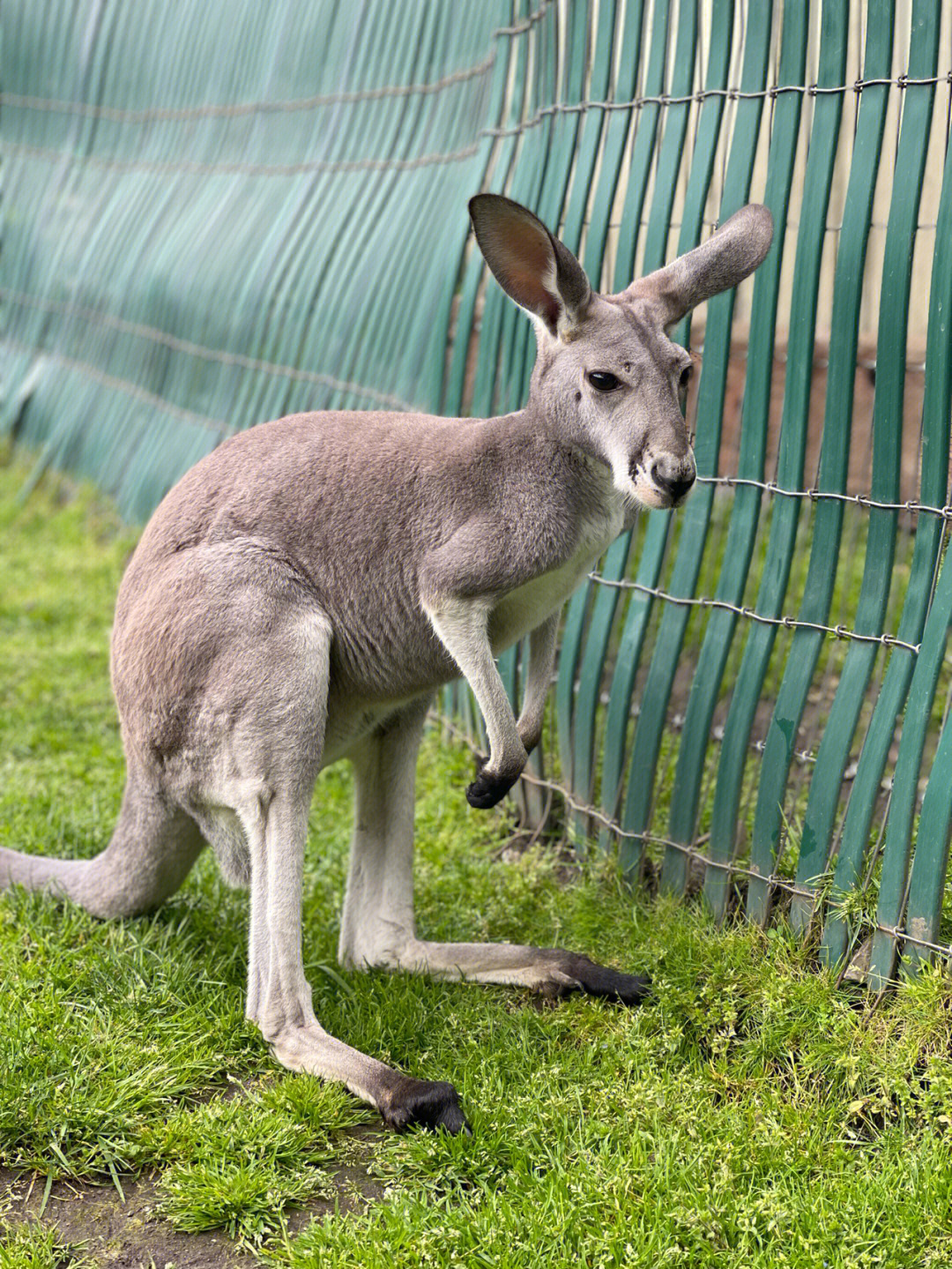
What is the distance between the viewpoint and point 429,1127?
2709 mm

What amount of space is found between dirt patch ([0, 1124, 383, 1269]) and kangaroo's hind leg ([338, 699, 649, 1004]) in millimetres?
685

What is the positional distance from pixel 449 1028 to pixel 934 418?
5.79 feet

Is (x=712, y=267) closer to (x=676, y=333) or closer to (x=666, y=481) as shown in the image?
(x=666, y=481)

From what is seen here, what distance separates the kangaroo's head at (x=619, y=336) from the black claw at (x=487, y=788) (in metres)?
0.75

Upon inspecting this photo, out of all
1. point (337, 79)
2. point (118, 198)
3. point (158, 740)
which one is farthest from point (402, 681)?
point (118, 198)

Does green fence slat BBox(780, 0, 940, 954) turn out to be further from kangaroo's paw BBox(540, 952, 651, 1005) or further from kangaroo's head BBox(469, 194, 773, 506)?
kangaroo's paw BBox(540, 952, 651, 1005)

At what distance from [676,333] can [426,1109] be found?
2.09 m

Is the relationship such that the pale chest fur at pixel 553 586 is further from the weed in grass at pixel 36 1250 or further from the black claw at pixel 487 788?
the weed in grass at pixel 36 1250

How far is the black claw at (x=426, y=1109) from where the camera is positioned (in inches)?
106

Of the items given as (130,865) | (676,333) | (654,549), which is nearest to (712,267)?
(676,333)

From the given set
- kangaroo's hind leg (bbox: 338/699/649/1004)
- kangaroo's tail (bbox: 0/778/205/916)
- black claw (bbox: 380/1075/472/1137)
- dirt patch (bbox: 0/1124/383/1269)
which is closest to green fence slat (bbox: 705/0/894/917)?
kangaroo's hind leg (bbox: 338/699/649/1004)

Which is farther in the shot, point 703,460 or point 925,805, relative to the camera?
point 703,460

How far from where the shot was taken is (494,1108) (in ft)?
9.20

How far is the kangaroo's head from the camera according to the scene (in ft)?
8.73
